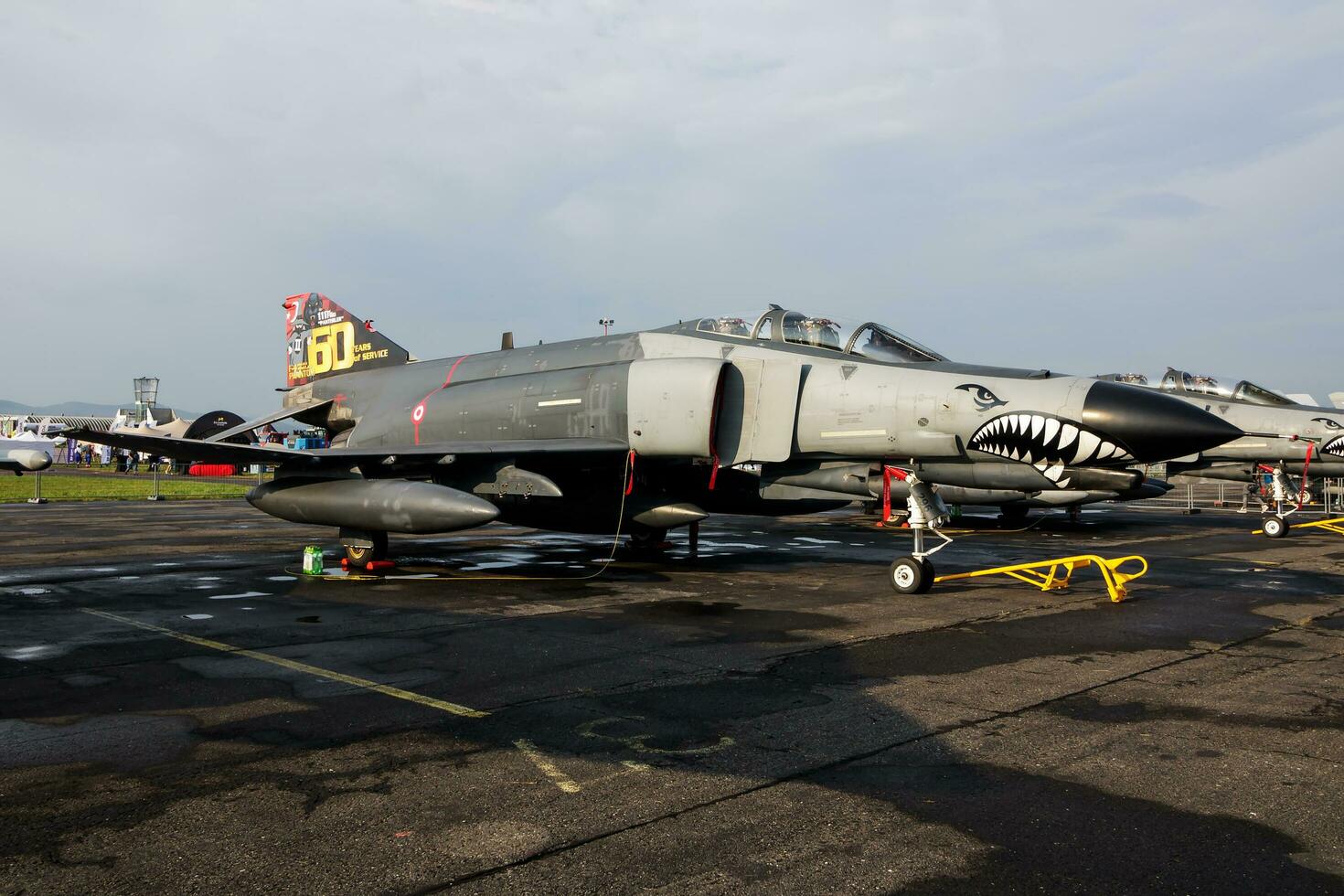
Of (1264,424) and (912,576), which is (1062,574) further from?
(1264,424)

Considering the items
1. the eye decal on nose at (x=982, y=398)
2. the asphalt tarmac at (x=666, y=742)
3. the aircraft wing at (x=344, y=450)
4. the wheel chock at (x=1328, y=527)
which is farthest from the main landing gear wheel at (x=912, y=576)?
the wheel chock at (x=1328, y=527)

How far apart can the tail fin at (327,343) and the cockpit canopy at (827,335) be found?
7137mm

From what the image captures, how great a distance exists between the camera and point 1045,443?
8789mm

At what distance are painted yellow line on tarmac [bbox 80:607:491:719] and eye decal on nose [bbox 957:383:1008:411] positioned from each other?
6.26m

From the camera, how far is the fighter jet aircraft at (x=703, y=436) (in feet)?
29.5

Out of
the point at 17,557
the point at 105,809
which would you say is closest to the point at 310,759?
the point at 105,809

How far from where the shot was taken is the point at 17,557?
510 inches

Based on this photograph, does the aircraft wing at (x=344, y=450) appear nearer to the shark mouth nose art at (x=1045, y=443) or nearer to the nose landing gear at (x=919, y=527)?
the nose landing gear at (x=919, y=527)

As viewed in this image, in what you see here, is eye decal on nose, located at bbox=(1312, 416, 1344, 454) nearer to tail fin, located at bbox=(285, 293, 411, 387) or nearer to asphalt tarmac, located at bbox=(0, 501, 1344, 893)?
asphalt tarmac, located at bbox=(0, 501, 1344, 893)

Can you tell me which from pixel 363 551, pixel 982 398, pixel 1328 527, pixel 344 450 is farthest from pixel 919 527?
pixel 1328 527

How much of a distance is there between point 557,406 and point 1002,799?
880 centimetres

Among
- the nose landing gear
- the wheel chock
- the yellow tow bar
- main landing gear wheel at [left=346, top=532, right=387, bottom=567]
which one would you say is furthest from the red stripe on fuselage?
the wheel chock

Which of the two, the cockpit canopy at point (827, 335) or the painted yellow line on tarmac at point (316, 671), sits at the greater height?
the cockpit canopy at point (827, 335)

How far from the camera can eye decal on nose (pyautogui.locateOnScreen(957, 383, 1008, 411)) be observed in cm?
917
